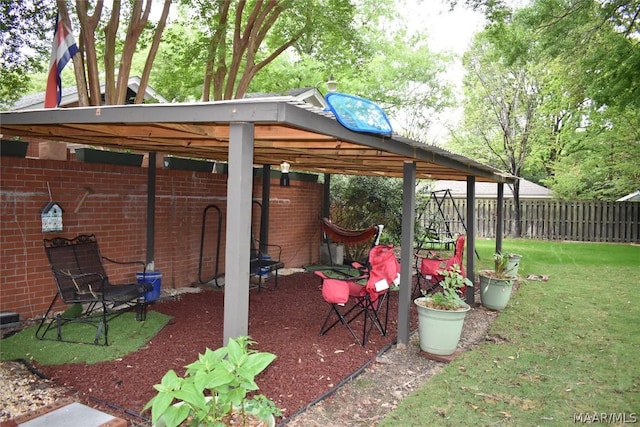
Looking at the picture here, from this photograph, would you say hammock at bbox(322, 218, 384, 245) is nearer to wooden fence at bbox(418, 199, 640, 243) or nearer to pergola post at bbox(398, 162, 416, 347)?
pergola post at bbox(398, 162, 416, 347)

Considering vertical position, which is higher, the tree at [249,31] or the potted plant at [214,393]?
the tree at [249,31]

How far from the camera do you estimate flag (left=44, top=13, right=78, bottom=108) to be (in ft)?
19.1

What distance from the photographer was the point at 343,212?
10.3 metres

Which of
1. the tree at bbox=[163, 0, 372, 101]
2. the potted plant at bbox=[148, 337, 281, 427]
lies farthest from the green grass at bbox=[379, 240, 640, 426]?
the tree at bbox=[163, 0, 372, 101]

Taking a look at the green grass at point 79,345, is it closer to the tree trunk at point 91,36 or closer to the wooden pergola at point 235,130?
the wooden pergola at point 235,130

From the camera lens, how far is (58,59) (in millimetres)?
6152

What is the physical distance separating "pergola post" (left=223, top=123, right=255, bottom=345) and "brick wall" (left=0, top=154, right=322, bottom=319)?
122 inches

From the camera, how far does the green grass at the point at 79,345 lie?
3699mm

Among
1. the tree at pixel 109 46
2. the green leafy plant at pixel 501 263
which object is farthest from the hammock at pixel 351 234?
the tree at pixel 109 46

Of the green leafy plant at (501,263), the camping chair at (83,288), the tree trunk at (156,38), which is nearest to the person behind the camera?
the camping chair at (83,288)

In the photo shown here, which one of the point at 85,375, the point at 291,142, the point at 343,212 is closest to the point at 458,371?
the point at 291,142

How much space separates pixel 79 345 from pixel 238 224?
242cm

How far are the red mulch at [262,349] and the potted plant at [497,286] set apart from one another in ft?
4.50

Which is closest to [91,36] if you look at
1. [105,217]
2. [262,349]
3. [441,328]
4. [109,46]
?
[109,46]
